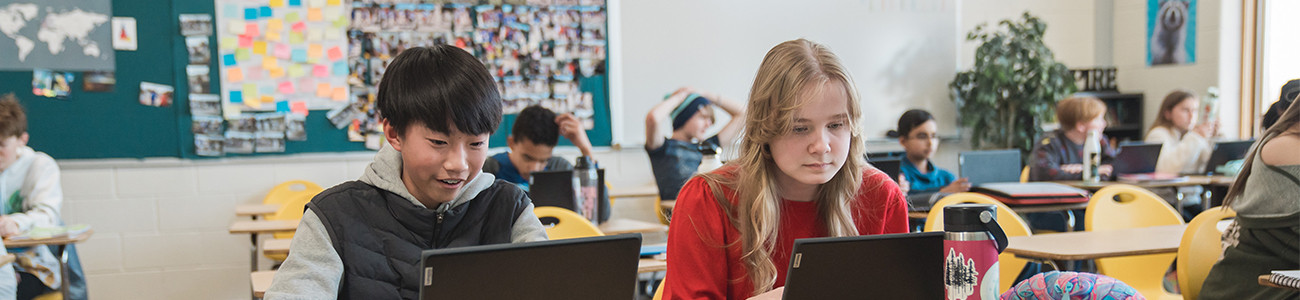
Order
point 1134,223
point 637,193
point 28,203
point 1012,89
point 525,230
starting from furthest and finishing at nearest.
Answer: point 1012,89 → point 637,193 → point 28,203 → point 1134,223 → point 525,230

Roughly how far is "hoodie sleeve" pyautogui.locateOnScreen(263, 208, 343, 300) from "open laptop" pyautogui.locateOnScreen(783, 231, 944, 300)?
1.95 ft

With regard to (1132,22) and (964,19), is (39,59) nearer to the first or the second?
(964,19)

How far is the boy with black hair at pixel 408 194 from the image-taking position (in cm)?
122

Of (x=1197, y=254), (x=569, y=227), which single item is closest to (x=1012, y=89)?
(x=1197, y=254)

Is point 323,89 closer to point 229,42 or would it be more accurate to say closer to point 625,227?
point 229,42

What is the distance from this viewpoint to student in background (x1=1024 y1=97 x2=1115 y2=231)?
15.8 ft

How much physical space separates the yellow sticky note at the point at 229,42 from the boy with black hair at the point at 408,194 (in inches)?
147

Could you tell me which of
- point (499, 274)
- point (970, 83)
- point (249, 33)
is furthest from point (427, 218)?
point (970, 83)

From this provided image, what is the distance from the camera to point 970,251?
109 cm

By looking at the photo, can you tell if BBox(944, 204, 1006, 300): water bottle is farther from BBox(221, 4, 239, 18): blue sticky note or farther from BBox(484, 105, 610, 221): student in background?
BBox(221, 4, 239, 18): blue sticky note

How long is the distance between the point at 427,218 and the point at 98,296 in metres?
4.17

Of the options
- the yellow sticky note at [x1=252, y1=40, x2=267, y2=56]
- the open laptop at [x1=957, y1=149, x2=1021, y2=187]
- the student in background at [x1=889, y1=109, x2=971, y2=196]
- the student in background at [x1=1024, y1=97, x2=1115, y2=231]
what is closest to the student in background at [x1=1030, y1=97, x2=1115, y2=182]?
the student in background at [x1=1024, y1=97, x2=1115, y2=231]

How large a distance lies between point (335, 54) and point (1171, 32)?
5.60m

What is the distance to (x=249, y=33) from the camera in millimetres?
4629
